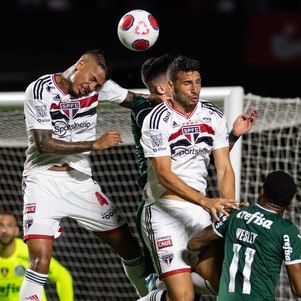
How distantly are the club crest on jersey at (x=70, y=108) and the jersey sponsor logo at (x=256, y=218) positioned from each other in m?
1.31

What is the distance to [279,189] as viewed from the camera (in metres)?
5.86

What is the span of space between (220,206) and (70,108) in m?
1.26

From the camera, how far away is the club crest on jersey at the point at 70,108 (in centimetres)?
667

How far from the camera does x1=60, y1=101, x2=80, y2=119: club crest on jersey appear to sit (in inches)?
263

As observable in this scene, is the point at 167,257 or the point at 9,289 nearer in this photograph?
the point at 167,257

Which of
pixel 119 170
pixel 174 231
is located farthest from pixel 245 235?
pixel 119 170

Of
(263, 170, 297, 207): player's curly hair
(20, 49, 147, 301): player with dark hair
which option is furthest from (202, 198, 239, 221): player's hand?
(20, 49, 147, 301): player with dark hair

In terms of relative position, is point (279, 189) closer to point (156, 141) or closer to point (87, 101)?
point (156, 141)

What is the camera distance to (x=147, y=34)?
6832 mm

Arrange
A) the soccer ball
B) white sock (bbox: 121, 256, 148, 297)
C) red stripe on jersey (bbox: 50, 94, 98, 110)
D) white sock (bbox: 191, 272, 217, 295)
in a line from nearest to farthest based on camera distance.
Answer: white sock (bbox: 191, 272, 217, 295) < red stripe on jersey (bbox: 50, 94, 98, 110) < the soccer ball < white sock (bbox: 121, 256, 148, 297)

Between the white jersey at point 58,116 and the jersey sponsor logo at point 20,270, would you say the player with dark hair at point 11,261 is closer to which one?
the jersey sponsor logo at point 20,270

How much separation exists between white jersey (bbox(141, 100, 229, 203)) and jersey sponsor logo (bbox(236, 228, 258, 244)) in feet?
2.02

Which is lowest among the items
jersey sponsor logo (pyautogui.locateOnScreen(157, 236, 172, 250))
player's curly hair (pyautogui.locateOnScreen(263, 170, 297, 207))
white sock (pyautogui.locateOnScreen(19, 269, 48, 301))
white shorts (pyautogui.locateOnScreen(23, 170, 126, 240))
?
white sock (pyautogui.locateOnScreen(19, 269, 48, 301))

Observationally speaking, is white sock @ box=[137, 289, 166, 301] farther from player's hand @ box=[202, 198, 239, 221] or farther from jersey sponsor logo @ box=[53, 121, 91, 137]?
jersey sponsor logo @ box=[53, 121, 91, 137]
